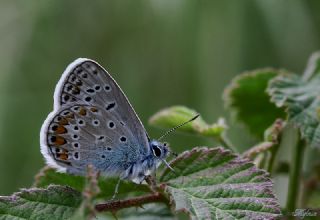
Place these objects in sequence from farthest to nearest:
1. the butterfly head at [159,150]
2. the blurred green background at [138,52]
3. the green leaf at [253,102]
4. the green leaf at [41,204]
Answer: the blurred green background at [138,52], the green leaf at [253,102], the butterfly head at [159,150], the green leaf at [41,204]

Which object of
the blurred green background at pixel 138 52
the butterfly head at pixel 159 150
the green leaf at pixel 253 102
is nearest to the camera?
the butterfly head at pixel 159 150

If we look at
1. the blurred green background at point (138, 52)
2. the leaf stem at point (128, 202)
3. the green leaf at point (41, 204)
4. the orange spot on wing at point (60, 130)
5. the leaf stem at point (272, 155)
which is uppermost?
the blurred green background at point (138, 52)

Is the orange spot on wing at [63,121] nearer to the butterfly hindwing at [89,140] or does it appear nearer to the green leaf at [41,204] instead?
the butterfly hindwing at [89,140]

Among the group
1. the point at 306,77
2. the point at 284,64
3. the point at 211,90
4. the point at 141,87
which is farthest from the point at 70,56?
the point at 306,77

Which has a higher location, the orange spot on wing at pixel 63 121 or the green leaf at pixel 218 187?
the orange spot on wing at pixel 63 121

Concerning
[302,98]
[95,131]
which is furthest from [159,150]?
[302,98]

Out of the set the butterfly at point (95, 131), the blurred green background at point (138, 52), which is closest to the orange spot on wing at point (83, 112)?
the butterfly at point (95, 131)

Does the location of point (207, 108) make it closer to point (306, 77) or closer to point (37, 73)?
point (37, 73)
